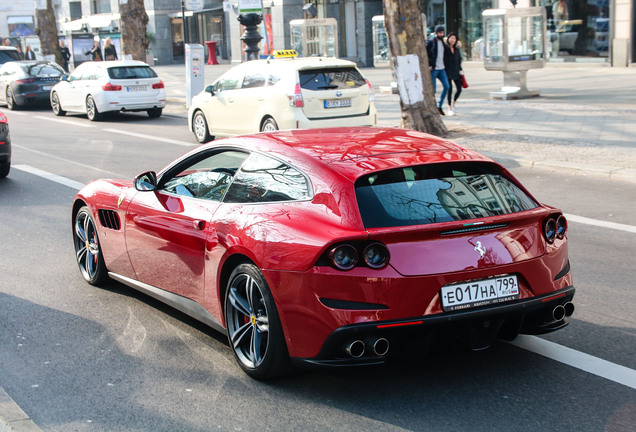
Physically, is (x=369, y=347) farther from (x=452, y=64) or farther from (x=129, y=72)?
(x=129, y=72)

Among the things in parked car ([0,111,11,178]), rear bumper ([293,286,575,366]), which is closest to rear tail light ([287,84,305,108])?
parked car ([0,111,11,178])

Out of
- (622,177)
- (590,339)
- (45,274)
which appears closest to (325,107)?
(622,177)

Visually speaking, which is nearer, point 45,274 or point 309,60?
point 45,274

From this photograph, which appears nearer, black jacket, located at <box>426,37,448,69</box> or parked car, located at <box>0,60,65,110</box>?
black jacket, located at <box>426,37,448,69</box>

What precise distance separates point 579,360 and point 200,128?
43.6 feet

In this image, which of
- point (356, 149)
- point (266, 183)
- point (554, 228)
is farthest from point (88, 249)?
point (554, 228)

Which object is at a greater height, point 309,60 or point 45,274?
point 309,60

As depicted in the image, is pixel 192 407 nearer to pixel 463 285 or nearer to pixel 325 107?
pixel 463 285

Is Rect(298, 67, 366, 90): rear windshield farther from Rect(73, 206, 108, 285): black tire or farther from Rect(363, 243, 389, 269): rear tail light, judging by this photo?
Rect(363, 243, 389, 269): rear tail light

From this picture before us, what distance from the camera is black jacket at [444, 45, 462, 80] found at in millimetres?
18422

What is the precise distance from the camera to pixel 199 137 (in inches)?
680

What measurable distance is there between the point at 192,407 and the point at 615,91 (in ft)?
63.0

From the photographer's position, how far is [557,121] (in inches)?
647

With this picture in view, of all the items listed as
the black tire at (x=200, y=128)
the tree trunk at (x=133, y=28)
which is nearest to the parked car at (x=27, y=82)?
the tree trunk at (x=133, y=28)
